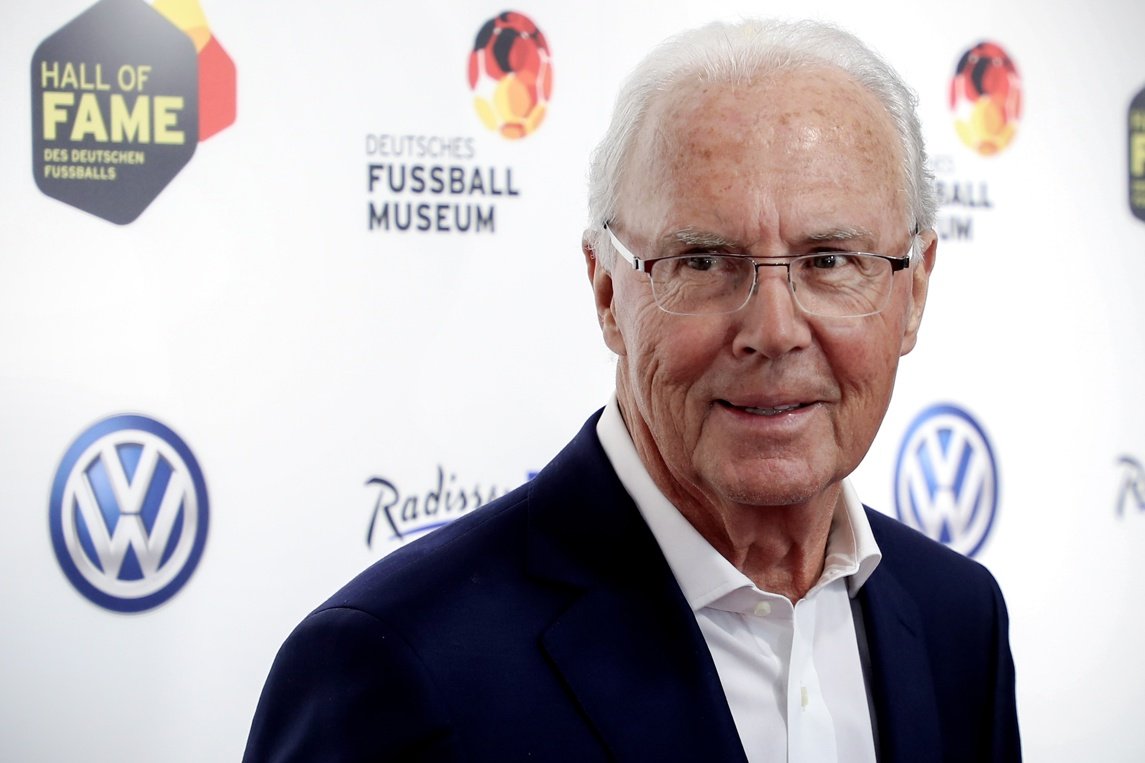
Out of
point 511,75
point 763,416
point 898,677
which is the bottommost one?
point 898,677

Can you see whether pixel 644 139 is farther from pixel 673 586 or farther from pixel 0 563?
pixel 0 563

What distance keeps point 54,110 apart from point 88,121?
0.19 feet

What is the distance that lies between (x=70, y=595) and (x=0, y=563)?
126 millimetres

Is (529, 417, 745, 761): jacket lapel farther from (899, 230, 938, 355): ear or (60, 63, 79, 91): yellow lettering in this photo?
(60, 63, 79, 91): yellow lettering

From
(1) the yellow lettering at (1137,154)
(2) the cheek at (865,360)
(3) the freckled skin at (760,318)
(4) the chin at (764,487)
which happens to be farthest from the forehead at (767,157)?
(1) the yellow lettering at (1137,154)

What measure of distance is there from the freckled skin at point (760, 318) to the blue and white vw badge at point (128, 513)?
122cm

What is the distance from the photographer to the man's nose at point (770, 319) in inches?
39.0

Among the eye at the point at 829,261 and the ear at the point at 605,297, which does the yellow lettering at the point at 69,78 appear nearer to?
the ear at the point at 605,297

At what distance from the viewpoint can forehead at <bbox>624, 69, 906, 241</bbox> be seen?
100 cm

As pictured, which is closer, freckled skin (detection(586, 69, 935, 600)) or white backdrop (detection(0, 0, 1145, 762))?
freckled skin (detection(586, 69, 935, 600))

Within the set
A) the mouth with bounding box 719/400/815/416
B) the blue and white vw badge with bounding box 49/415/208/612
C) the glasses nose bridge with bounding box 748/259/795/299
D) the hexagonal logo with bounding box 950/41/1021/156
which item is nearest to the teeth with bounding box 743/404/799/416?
the mouth with bounding box 719/400/815/416

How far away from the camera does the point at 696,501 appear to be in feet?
3.64

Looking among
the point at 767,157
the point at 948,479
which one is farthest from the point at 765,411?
the point at 948,479

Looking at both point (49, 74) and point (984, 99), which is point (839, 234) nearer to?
point (49, 74)
